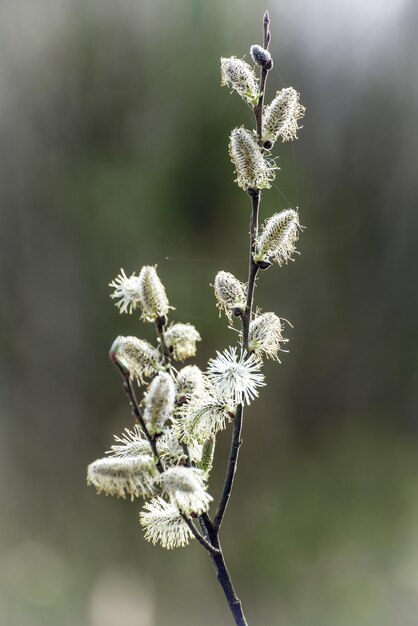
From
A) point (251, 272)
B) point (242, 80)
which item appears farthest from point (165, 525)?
point (242, 80)

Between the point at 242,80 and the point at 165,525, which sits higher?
the point at 242,80

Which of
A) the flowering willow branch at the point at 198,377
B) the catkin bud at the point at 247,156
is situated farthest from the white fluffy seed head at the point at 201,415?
the catkin bud at the point at 247,156

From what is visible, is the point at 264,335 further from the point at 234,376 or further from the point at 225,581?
the point at 225,581

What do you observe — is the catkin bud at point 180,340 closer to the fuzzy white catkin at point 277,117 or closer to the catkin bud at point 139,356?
the catkin bud at point 139,356

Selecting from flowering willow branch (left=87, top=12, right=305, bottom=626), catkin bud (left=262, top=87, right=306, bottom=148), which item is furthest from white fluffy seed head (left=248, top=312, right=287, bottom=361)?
catkin bud (left=262, top=87, right=306, bottom=148)

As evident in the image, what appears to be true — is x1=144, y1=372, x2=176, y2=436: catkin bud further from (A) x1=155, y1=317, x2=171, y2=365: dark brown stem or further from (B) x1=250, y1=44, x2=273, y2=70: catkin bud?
(B) x1=250, y1=44, x2=273, y2=70: catkin bud

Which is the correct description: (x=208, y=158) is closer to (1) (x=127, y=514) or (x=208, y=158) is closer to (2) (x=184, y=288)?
(2) (x=184, y=288)
